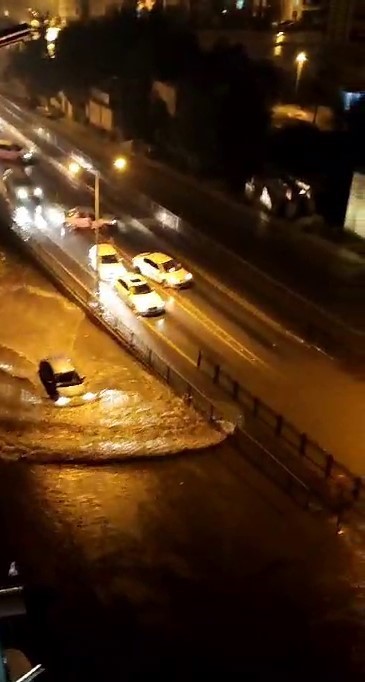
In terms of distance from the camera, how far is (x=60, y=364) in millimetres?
25188

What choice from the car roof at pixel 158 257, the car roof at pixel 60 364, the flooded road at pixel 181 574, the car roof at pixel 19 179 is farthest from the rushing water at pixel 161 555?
the car roof at pixel 19 179

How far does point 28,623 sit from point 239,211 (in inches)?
1091

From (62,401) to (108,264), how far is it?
10219mm

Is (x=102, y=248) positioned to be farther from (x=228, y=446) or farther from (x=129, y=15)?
(x=129, y=15)

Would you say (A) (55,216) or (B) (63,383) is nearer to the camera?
(B) (63,383)

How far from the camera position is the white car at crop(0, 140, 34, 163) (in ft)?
161

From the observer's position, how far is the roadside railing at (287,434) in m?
20.2

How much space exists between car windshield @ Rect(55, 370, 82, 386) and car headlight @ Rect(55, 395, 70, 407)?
495mm

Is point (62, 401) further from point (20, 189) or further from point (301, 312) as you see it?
point (20, 189)

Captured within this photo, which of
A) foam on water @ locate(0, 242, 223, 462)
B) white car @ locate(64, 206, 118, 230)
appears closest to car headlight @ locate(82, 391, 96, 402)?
foam on water @ locate(0, 242, 223, 462)

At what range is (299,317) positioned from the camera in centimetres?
2931

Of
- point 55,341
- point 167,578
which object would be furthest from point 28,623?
point 55,341

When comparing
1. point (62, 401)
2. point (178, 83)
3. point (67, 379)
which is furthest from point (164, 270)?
point (178, 83)

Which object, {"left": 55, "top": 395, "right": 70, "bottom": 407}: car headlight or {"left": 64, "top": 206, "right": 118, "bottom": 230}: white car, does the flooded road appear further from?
{"left": 64, "top": 206, "right": 118, "bottom": 230}: white car
